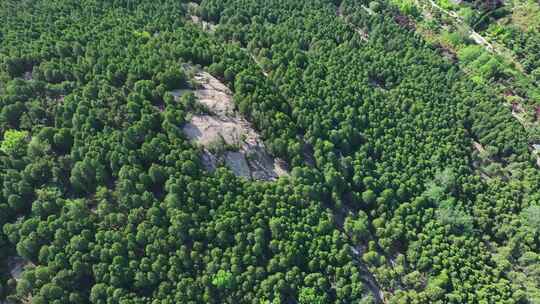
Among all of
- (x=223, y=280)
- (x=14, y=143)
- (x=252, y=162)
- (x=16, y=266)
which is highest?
(x=14, y=143)

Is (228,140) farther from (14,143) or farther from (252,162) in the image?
(14,143)

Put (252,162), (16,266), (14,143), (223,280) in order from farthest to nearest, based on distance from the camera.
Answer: (252,162), (14,143), (16,266), (223,280)

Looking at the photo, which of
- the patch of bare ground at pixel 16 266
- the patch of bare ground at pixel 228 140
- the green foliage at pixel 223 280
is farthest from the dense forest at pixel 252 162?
the patch of bare ground at pixel 228 140

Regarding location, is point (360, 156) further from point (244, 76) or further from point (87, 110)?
point (87, 110)

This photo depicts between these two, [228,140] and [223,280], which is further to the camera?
[228,140]

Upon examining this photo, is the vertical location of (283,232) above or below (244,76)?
below

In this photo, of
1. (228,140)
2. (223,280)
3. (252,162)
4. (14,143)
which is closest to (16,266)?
(14,143)

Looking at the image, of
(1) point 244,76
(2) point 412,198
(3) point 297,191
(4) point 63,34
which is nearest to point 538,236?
(2) point 412,198
